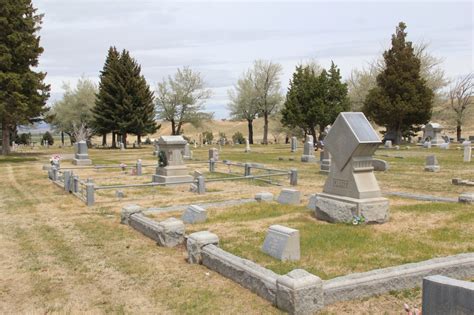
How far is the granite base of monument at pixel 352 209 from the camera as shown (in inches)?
390

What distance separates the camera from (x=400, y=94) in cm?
4494

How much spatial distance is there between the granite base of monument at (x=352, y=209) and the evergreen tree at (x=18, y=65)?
27.4m

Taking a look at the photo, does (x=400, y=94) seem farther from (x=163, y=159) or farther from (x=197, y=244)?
(x=197, y=244)

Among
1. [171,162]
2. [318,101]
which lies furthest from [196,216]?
[318,101]

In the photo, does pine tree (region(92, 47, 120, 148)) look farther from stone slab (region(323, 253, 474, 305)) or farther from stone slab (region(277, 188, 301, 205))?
stone slab (region(323, 253, 474, 305))

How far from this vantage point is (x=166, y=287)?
665 cm

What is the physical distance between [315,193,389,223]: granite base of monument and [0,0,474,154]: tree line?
27.4 metres

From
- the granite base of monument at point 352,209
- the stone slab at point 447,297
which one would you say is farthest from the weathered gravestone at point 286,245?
the granite base of monument at point 352,209

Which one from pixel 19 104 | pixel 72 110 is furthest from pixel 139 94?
pixel 19 104

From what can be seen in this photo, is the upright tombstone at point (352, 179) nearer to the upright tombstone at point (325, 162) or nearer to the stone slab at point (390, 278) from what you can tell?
the stone slab at point (390, 278)

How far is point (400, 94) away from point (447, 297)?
44.0 meters

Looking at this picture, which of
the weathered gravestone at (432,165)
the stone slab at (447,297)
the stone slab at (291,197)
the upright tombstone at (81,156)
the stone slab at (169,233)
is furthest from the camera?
the upright tombstone at (81,156)

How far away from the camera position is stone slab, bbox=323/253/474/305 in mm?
→ 5766

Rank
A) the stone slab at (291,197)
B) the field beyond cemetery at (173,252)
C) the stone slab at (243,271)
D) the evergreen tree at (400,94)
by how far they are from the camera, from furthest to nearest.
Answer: the evergreen tree at (400,94) → the stone slab at (291,197) → the field beyond cemetery at (173,252) → the stone slab at (243,271)
